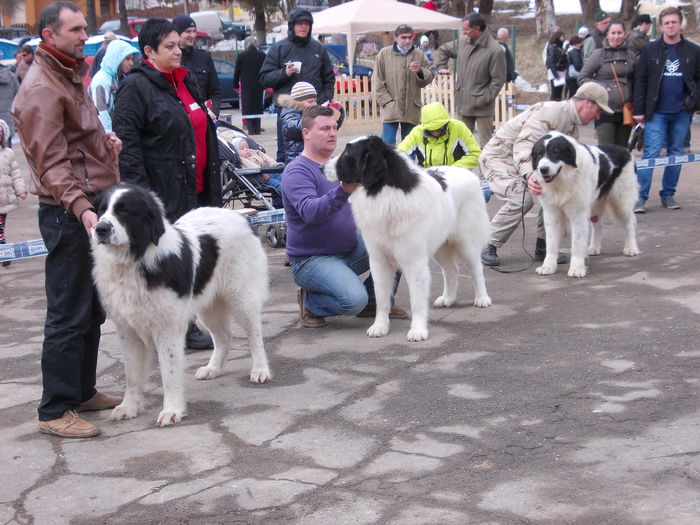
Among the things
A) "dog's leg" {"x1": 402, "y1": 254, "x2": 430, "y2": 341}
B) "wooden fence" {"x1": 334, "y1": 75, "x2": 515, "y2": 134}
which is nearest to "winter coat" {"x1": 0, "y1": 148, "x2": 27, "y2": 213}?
"dog's leg" {"x1": 402, "y1": 254, "x2": 430, "y2": 341}

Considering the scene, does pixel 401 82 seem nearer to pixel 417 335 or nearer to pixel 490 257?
pixel 490 257

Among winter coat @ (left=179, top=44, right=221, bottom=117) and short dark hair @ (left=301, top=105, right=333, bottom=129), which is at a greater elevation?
winter coat @ (left=179, top=44, right=221, bottom=117)

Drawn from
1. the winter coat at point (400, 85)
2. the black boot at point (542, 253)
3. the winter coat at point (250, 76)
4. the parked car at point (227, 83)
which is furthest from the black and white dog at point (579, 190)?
the parked car at point (227, 83)

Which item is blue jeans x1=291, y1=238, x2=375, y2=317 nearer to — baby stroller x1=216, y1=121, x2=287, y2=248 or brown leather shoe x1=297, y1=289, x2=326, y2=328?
brown leather shoe x1=297, y1=289, x2=326, y2=328

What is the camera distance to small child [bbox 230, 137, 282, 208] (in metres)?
9.35

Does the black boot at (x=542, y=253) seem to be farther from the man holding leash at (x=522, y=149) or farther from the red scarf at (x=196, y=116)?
the red scarf at (x=196, y=116)

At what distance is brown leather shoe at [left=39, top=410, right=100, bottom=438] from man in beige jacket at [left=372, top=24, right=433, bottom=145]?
8.19 meters

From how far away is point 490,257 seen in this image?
8023 millimetres

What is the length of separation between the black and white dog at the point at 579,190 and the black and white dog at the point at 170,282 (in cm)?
305

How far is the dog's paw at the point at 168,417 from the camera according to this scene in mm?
4535

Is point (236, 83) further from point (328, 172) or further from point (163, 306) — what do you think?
point (163, 306)

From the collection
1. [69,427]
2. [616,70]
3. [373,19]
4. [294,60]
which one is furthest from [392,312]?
[373,19]

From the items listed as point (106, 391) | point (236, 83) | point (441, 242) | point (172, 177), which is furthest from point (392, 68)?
point (106, 391)

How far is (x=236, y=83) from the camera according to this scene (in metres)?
16.7
